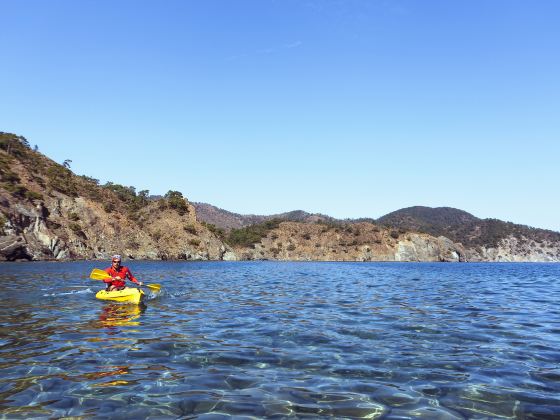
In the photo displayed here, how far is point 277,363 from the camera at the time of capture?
426 inches

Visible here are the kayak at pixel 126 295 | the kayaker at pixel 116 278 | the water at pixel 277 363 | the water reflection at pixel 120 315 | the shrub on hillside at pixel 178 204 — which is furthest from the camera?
the shrub on hillside at pixel 178 204

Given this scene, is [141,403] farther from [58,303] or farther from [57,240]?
[57,240]

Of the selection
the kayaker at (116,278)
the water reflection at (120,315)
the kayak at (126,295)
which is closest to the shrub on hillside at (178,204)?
the kayaker at (116,278)

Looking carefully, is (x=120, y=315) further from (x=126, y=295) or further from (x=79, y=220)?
(x=79, y=220)

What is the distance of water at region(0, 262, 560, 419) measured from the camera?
25.7ft

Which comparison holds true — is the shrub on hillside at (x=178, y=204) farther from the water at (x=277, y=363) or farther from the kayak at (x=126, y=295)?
the water at (x=277, y=363)

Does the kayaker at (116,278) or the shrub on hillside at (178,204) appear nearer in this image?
the kayaker at (116,278)

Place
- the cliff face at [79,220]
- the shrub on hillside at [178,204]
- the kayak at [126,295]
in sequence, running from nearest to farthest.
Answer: the kayak at [126,295], the cliff face at [79,220], the shrub on hillside at [178,204]

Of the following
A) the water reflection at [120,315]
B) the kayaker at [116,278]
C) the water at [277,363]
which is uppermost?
the kayaker at [116,278]

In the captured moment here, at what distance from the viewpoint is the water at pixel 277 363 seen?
784cm

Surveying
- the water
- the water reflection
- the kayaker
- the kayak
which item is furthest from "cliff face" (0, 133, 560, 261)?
the water

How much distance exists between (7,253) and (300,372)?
79.8 meters

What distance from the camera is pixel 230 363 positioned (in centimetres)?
1077

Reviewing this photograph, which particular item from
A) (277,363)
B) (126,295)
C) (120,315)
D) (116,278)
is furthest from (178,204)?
(277,363)
